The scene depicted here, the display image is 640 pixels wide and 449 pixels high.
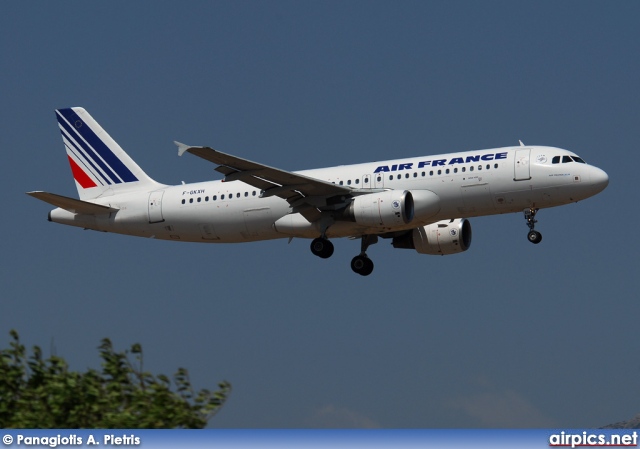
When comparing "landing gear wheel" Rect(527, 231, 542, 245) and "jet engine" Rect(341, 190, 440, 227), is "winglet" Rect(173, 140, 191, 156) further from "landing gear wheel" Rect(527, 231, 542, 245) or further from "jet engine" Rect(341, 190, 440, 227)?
"landing gear wheel" Rect(527, 231, 542, 245)

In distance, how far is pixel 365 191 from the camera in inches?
1924

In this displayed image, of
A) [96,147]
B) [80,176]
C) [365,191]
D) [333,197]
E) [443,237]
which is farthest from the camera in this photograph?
[96,147]

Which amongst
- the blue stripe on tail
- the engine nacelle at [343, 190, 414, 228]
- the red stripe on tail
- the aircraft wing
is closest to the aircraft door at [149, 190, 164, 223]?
the blue stripe on tail

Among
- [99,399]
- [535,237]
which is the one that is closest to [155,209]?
[535,237]

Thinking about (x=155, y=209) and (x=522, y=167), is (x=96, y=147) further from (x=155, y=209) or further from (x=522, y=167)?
(x=522, y=167)

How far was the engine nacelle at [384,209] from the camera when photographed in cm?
4712

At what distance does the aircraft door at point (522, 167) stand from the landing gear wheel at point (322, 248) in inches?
354

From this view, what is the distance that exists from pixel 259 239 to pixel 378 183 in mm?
6323

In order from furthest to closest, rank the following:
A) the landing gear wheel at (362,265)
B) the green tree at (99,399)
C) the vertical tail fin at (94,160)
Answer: the vertical tail fin at (94,160) → the landing gear wheel at (362,265) → the green tree at (99,399)

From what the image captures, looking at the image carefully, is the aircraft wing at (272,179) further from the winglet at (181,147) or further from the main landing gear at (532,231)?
the main landing gear at (532,231)

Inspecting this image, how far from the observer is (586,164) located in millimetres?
47531

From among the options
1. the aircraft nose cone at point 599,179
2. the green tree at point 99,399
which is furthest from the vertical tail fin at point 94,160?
the green tree at point 99,399

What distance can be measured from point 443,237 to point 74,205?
17.1 m

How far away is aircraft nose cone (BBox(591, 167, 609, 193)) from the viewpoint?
4697 centimetres
